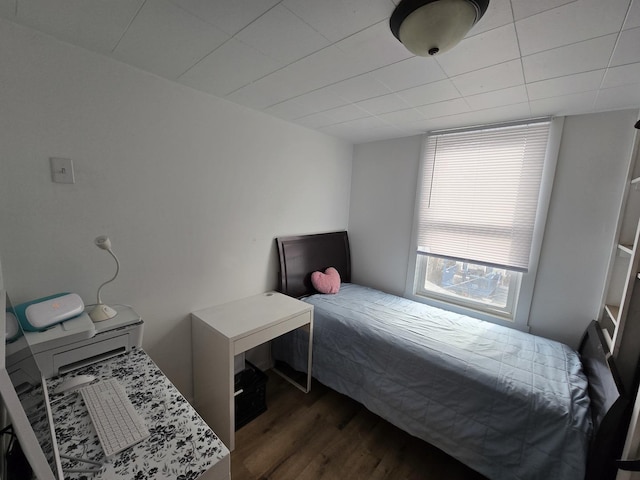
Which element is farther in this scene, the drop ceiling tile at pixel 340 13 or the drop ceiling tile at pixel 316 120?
the drop ceiling tile at pixel 316 120

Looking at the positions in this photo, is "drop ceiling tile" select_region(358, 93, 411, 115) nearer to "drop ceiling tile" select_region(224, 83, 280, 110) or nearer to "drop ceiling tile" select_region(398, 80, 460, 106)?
"drop ceiling tile" select_region(398, 80, 460, 106)

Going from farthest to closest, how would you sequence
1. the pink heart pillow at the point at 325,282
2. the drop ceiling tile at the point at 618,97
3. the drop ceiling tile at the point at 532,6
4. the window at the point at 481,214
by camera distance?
the pink heart pillow at the point at 325,282 < the window at the point at 481,214 < the drop ceiling tile at the point at 618,97 < the drop ceiling tile at the point at 532,6

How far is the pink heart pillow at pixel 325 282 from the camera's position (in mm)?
2551

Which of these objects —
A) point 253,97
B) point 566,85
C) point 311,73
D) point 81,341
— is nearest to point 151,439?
point 81,341

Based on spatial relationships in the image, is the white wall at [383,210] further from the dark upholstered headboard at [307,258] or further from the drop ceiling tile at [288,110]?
the drop ceiling tile at [288,110]

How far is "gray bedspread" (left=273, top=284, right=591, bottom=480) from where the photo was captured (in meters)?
1.27

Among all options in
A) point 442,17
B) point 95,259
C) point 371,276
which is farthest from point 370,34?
point 371,276

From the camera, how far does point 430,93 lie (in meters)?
1.62

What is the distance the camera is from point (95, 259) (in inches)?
55.9

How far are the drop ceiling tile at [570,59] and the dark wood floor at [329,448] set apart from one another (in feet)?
7.31

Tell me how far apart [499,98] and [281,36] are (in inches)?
54.4

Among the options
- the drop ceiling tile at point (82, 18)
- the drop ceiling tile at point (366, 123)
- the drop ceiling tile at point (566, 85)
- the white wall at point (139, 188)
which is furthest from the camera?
the drop ceiling tile at point (366, 123)

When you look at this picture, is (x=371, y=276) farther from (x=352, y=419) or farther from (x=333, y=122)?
(x=333, y=122)

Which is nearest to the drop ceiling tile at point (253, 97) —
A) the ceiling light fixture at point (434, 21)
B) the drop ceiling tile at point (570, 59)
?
the ceiling light fixture at point (434, 21)
